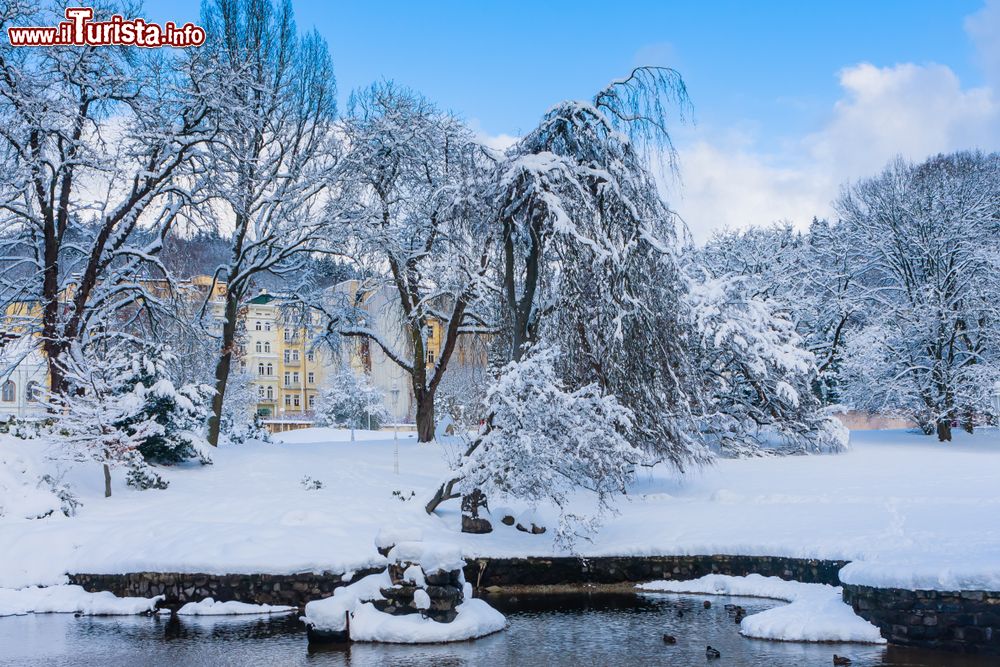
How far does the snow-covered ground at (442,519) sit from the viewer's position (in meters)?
15.2

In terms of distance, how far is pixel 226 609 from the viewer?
1491 cm

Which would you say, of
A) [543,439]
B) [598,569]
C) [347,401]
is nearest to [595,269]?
[543,439]

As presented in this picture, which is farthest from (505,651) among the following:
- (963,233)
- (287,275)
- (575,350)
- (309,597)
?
(963,233)

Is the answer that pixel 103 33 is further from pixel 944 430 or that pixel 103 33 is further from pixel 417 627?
pixel 944 430

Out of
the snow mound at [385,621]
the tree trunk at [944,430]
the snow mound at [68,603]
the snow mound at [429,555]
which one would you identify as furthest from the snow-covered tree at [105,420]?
the tree trunk at [944,430]

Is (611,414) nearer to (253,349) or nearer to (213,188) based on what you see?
(213,188)

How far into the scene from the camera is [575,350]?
18.5 m

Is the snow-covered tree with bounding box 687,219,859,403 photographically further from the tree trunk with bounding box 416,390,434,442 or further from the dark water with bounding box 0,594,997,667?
the dark water with bounding box 0,594,997,667

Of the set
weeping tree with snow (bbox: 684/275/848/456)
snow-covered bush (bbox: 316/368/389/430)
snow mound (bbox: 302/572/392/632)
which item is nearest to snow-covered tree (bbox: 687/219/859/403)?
weeping tree with snow (bbox: 684/275/848/456)

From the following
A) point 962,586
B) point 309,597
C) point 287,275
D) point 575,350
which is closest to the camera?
point 962,586

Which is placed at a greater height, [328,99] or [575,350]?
[328,99]

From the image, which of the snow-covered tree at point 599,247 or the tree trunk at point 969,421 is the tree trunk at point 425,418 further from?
the tree trunk at point 969,421

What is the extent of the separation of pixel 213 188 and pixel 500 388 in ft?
40.5

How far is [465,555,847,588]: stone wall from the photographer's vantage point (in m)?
16.6
